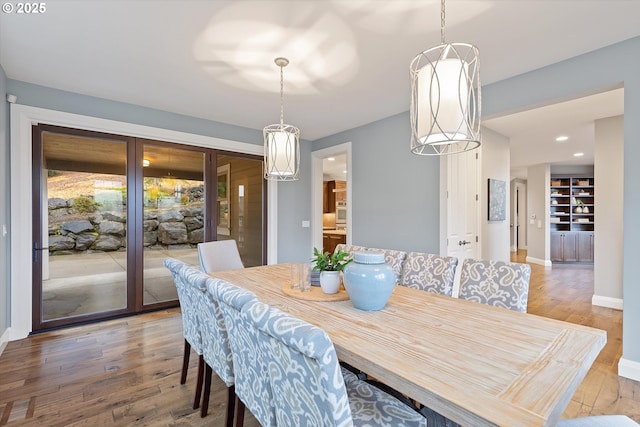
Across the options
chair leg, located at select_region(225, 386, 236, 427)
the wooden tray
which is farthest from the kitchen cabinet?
chair leg, located at select_region(225, 386, 236, 427)

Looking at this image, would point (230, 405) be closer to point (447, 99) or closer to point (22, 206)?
point (447, 99)

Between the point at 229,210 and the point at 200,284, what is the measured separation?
3.23 meters

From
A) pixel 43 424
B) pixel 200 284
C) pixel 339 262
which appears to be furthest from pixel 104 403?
pixel 339 262

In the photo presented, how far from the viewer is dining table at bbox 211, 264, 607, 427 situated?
0.81m

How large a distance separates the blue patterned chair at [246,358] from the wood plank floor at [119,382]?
741mm

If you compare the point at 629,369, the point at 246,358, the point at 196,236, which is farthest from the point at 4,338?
the point at 629,369

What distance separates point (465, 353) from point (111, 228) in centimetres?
391

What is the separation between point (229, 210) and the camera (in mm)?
4570

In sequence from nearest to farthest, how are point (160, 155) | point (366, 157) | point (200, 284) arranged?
1. point (200, 284)
2. point (160, 155)
3. point (366, 157)

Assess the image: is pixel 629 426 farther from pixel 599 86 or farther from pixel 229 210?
pixel 229 210

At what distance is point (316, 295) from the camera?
185cm

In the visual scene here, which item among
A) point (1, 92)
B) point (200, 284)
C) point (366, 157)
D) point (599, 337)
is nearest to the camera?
point (599, 337)

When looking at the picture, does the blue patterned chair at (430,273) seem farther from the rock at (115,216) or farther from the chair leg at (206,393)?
the rock at (115,216)

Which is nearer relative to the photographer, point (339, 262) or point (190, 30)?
point (339, 262)
